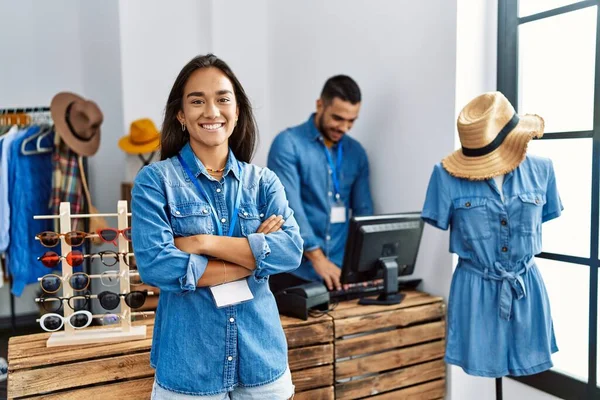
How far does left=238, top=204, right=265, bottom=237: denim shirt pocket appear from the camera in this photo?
1.59m

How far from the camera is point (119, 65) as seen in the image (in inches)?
163

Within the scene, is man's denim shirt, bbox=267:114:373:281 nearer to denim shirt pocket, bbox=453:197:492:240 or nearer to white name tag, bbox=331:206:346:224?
white name tag, bbox=331:206:346:224

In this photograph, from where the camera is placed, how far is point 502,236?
6.60ft

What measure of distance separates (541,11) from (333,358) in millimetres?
1869

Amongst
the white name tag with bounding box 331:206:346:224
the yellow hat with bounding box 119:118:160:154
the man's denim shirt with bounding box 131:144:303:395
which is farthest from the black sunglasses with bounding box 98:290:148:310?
the yellow hat with bounding box 119:118:160:154

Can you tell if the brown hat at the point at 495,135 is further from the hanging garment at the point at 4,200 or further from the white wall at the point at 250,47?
the hanging garment at the point at 4,200

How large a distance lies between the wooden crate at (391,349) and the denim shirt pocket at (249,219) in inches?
37.2

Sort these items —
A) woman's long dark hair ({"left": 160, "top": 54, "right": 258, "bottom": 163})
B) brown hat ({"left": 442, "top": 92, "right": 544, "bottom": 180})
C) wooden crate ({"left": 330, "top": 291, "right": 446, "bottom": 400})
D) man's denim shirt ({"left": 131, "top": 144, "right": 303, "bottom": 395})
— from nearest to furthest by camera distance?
1. man's denim shirt ({"left": 131, "top": 144, "right": 303, "bottom": 395})
2. woman's long dark hair ({"left": 160, "top": 54, "right": 258, "bottom": 163})
3. brown hat ({"left": 442, "top": 92, "right": 544, "bottom": 180})
4. wooden crate ({"left": 330, "top": 291, "right": 446, "bottom": 400})

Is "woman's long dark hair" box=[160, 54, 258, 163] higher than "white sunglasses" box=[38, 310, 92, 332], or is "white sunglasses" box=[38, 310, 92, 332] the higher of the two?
"woman's long dark hair" box=[160, 54, 258, 163]

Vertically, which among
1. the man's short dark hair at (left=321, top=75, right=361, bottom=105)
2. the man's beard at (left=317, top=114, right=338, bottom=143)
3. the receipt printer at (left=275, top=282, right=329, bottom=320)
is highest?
the man's short dark hair at (left=321, top=75, right=361, bottom=105)

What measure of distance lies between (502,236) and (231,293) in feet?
3.56

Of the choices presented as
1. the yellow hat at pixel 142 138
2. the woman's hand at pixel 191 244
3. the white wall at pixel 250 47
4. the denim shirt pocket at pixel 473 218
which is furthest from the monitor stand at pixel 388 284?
the yellow hat at pixel 142 138

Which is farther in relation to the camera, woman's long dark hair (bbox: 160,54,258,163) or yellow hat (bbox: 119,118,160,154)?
yellow hat (bbox: 119,118,160,154)

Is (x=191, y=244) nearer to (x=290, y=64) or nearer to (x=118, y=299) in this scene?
(x=118, y=299)
